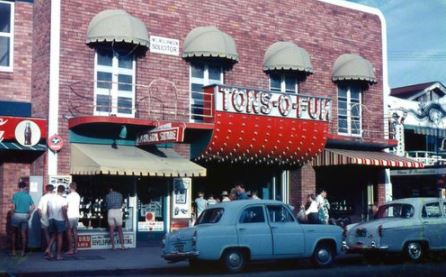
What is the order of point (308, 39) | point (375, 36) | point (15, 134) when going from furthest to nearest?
1. point (375, 36)
2. point (308, 39)
3. point (15, 134)

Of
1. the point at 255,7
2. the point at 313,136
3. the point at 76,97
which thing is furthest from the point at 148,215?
the point at 255,7

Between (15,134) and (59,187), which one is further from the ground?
(15,134)

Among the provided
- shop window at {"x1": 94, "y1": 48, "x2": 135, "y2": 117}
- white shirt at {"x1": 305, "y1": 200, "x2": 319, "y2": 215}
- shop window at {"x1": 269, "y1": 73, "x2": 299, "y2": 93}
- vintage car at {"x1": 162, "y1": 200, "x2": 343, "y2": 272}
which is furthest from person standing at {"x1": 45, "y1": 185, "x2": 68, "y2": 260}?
shop window at {"x1": 269, "y1": 73, "x2": 299, "y2": 93}

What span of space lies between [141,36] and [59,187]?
4.89m

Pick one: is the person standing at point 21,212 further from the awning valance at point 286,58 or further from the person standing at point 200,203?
the awning valance at point 286,58

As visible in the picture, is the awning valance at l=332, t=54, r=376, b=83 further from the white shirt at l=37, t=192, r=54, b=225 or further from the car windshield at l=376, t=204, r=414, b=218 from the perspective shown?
the white shirt at l=37, t=192, r=54, b=225

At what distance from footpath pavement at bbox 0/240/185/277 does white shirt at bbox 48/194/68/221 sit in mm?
1010

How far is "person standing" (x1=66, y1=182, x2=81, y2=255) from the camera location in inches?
707

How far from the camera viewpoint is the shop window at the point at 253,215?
15133mm

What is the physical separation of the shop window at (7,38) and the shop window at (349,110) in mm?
11619

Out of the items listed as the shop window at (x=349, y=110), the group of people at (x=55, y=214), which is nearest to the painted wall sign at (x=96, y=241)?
the group of people at (x=55, y=214)

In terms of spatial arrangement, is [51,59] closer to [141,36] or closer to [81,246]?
[141,36]

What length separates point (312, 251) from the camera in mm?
15820

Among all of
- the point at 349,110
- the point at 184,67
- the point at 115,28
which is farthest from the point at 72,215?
the point at 349,110
